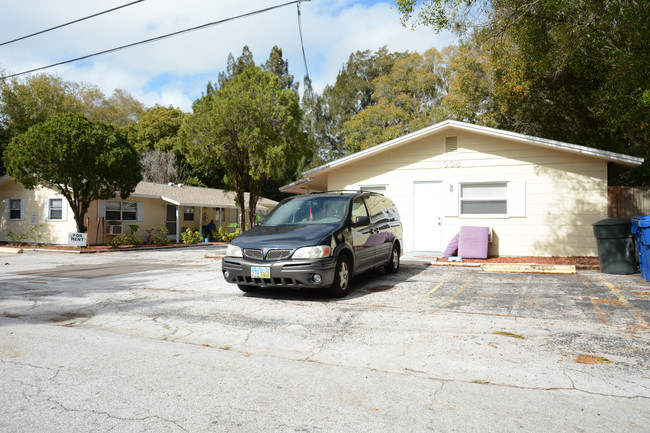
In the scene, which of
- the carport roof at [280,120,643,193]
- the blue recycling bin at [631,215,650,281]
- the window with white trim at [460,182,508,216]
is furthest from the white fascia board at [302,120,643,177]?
the blue recycling bin at [631,215,650,281]

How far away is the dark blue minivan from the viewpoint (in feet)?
23.0

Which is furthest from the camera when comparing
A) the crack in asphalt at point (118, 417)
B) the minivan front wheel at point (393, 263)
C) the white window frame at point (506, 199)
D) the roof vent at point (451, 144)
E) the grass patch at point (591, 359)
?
the roof vent at point (451, 144)

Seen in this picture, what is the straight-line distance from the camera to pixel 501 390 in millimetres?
3600

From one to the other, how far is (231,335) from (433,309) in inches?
119

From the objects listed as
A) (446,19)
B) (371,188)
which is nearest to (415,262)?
(371,188)

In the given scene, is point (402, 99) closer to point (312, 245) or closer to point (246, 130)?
point (246, 130)

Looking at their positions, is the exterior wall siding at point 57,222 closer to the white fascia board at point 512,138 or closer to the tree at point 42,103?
the tree at point 42,103

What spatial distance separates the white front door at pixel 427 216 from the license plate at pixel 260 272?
837 cm

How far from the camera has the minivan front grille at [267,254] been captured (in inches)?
279

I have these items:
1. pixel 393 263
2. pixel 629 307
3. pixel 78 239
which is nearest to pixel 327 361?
pixel 629 307

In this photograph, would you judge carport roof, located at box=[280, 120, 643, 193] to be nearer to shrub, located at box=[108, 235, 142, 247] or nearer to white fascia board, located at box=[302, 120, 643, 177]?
white fascia board, located at box=[302, 120, 643, 177]

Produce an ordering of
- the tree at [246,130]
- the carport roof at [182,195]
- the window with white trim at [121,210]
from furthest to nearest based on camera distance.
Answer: the carport roof at [182,195] → the window with white trim at [121,210] → the tree at [246,130]

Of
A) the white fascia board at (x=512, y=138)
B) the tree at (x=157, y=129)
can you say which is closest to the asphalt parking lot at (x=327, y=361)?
the white fascia board at (x=512, y=138)

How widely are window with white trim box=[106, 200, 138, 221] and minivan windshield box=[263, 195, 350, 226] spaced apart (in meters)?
18.4
